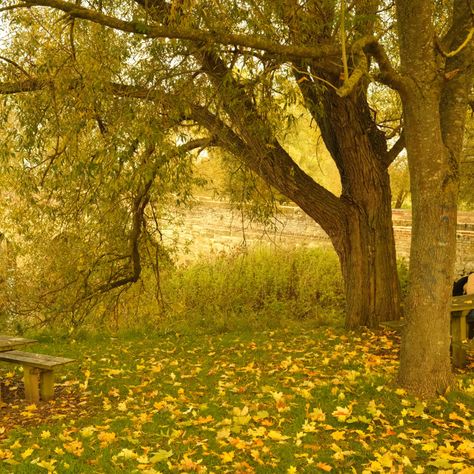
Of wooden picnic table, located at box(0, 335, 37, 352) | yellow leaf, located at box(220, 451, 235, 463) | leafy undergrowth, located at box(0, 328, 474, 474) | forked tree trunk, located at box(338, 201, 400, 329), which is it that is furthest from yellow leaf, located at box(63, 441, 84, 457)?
forked tree trunk, located at box(338, 201, 400, 329)

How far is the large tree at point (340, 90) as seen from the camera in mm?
5562

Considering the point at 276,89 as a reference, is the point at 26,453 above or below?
below

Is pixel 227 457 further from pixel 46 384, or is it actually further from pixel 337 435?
pixel 46 384

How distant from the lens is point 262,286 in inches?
595

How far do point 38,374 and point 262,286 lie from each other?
9426 millimetres

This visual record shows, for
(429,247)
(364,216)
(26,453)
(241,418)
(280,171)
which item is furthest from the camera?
(364,216)

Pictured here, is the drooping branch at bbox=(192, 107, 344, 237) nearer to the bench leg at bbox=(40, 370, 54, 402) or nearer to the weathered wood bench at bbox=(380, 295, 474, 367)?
the weathered wood bench at bbox=(380, 295, 474, 367)

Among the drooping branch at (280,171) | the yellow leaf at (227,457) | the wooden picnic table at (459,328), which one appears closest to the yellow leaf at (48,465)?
the yellow leaf at (227,457)

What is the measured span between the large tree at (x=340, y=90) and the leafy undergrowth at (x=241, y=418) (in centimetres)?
73

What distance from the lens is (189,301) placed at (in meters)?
15.0

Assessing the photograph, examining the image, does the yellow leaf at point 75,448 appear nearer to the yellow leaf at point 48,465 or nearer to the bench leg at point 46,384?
the yellow leaf at point 48,465

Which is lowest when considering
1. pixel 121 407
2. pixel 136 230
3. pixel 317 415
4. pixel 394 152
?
pixel 121 407

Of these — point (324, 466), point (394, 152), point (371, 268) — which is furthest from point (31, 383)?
point (394, 152)

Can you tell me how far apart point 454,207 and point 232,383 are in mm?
2784
